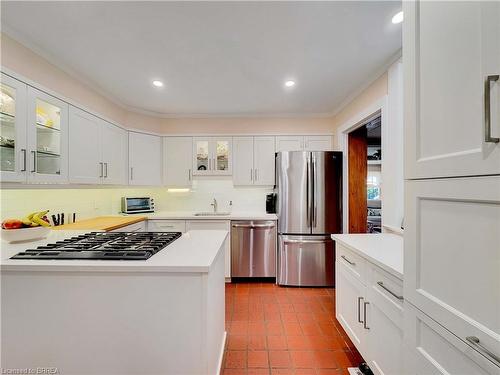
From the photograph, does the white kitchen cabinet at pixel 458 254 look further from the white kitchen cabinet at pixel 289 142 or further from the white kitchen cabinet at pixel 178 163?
the white kitchen cabinet at pixel 178 163

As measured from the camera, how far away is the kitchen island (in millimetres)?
1188

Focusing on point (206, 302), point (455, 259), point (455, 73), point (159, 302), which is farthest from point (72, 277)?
point (455, 73)

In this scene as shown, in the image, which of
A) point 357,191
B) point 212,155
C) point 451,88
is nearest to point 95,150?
point 212,155

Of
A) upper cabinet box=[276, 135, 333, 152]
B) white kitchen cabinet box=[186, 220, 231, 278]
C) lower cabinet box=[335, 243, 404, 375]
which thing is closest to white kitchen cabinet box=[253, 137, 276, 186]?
upper cabinet box=[276, 135, 333, 152]

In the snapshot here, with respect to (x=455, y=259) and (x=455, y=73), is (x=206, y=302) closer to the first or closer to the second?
(x=455, y=259)

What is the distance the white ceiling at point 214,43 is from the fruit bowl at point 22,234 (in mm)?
1512

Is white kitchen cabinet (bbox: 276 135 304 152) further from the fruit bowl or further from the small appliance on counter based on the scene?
the fruit bowl

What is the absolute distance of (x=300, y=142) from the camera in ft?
12.1

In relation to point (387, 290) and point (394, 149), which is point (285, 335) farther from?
point (394, 149)

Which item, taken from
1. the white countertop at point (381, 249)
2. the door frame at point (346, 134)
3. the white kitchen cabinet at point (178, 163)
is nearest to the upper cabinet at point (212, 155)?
the white kitchen cabinet at point (178, 163)

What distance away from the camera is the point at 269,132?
3.73 meters

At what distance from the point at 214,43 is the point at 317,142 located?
88.9 inches

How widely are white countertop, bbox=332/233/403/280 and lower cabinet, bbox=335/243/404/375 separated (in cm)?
5

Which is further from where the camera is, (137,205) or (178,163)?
(178,163)
